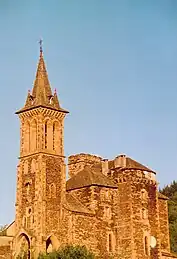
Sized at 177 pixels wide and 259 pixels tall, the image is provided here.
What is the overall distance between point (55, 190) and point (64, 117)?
8.35 meters

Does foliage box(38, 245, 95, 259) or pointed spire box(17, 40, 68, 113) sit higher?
pointed spire box(17, 40, 68, 113)

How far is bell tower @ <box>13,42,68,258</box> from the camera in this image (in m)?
71.2

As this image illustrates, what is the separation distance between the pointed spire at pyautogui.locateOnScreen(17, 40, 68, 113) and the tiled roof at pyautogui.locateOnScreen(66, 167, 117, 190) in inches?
300

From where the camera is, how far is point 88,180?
77.6 meters

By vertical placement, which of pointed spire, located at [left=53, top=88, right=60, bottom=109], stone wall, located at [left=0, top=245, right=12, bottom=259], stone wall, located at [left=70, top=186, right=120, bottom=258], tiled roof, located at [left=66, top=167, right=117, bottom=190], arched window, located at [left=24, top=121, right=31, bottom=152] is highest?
pointed spire, located at [left=53, top=88, right=60, bottom=109]

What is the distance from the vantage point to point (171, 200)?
426 ft

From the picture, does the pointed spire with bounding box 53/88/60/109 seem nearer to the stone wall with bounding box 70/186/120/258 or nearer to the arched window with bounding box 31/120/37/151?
the arched window with bounding box 31/120/37/151

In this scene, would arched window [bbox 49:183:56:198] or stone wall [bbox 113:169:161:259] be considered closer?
arched window [bbox 49:183:56:198]

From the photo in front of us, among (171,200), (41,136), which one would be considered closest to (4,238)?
(41,136)

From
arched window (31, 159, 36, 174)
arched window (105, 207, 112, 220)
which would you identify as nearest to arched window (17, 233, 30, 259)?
arched window (31, 159, 36, 174)

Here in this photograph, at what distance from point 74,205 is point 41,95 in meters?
12.2

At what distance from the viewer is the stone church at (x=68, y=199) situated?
7212 centimetres

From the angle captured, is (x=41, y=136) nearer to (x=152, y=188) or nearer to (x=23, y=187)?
(x=23, y=187)

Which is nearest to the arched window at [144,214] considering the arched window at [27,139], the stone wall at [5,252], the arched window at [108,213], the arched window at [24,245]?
the arched window at [108,213]
